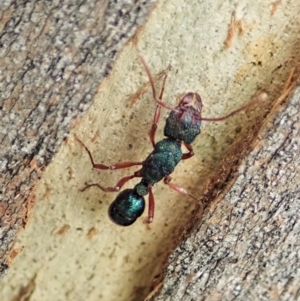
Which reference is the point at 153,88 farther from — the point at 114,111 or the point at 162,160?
the point at 162,160

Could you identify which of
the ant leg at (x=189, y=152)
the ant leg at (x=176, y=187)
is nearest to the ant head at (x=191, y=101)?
the ant leg at (x=189, y=152)

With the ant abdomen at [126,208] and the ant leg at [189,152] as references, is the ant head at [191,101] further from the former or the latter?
the ant abdomen at [126,208]

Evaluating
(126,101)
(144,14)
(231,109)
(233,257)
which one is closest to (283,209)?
(233,257)

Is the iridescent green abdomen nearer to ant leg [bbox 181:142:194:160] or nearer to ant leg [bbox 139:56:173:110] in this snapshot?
ant leg [bbox 181:142:194:160]

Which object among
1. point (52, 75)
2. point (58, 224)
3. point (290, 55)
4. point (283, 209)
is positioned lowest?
point (58, 224)

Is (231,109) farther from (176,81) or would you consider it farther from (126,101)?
(126,101)

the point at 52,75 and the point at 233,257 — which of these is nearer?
the point at 52,75

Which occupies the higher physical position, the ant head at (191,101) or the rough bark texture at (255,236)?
the ant head at (191,101)
